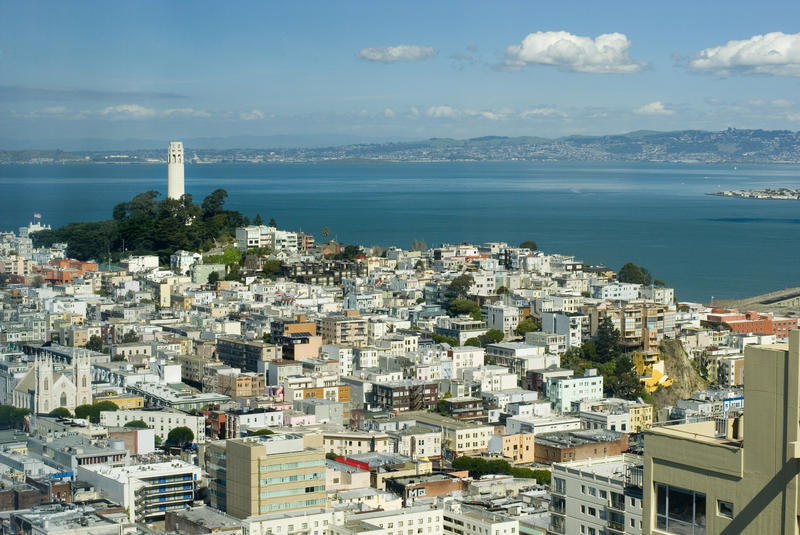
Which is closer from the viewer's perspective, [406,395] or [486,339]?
[406,395]

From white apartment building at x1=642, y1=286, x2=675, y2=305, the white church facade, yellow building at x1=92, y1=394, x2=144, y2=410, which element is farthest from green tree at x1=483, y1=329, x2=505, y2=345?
the white church facade

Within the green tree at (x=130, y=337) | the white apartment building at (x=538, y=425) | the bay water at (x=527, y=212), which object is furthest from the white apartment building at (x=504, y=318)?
the bay water at (x=527, y=212)

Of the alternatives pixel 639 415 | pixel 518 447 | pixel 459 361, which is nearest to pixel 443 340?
pixel 459 361

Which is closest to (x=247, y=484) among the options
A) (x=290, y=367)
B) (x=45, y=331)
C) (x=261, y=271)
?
(x=290, y=367)

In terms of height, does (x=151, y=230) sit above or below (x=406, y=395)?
above

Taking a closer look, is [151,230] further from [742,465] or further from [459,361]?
[742,465]

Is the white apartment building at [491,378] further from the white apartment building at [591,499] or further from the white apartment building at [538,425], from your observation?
the white apartment building at [591,499]
